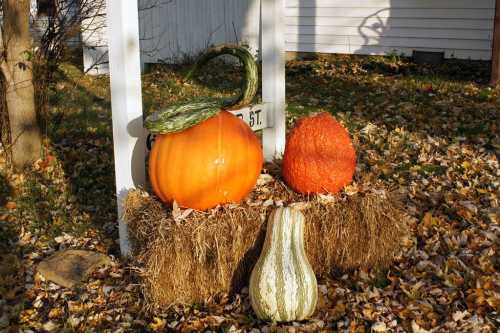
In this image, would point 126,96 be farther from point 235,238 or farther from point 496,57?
point 496,57

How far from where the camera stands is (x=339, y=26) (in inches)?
478

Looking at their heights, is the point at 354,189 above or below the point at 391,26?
below

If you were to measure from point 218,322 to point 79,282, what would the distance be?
111 cm

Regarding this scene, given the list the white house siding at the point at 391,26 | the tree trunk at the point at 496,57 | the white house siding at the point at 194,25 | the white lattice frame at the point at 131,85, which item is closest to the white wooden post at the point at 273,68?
the white lattice frame at the point at 131,85

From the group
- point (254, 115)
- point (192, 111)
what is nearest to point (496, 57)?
point (254, 115)

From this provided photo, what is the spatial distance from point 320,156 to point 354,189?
12.7 inches

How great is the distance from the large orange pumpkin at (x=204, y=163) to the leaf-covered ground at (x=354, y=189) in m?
0.61

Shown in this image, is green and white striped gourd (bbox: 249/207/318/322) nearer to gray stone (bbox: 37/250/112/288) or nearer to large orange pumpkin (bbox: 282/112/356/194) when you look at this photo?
large orange pumpkin (bbox: 282/112/356/194)

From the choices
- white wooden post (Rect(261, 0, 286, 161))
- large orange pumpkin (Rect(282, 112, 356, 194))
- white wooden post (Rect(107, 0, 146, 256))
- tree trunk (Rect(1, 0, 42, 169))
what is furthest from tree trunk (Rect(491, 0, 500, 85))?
white wooden post (Rect(107, 0, 146, 256))

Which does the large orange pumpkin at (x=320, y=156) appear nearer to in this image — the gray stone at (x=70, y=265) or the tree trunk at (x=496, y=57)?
the gray stone at (x=70, y=265)

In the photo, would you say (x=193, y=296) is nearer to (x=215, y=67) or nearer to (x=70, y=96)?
(x=70, y=96)

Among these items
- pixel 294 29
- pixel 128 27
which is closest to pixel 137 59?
pixel 128 27

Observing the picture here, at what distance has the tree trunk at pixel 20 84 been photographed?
18.8ft

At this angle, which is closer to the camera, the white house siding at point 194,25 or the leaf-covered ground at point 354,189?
the leaf-covered ground at point 354,189
